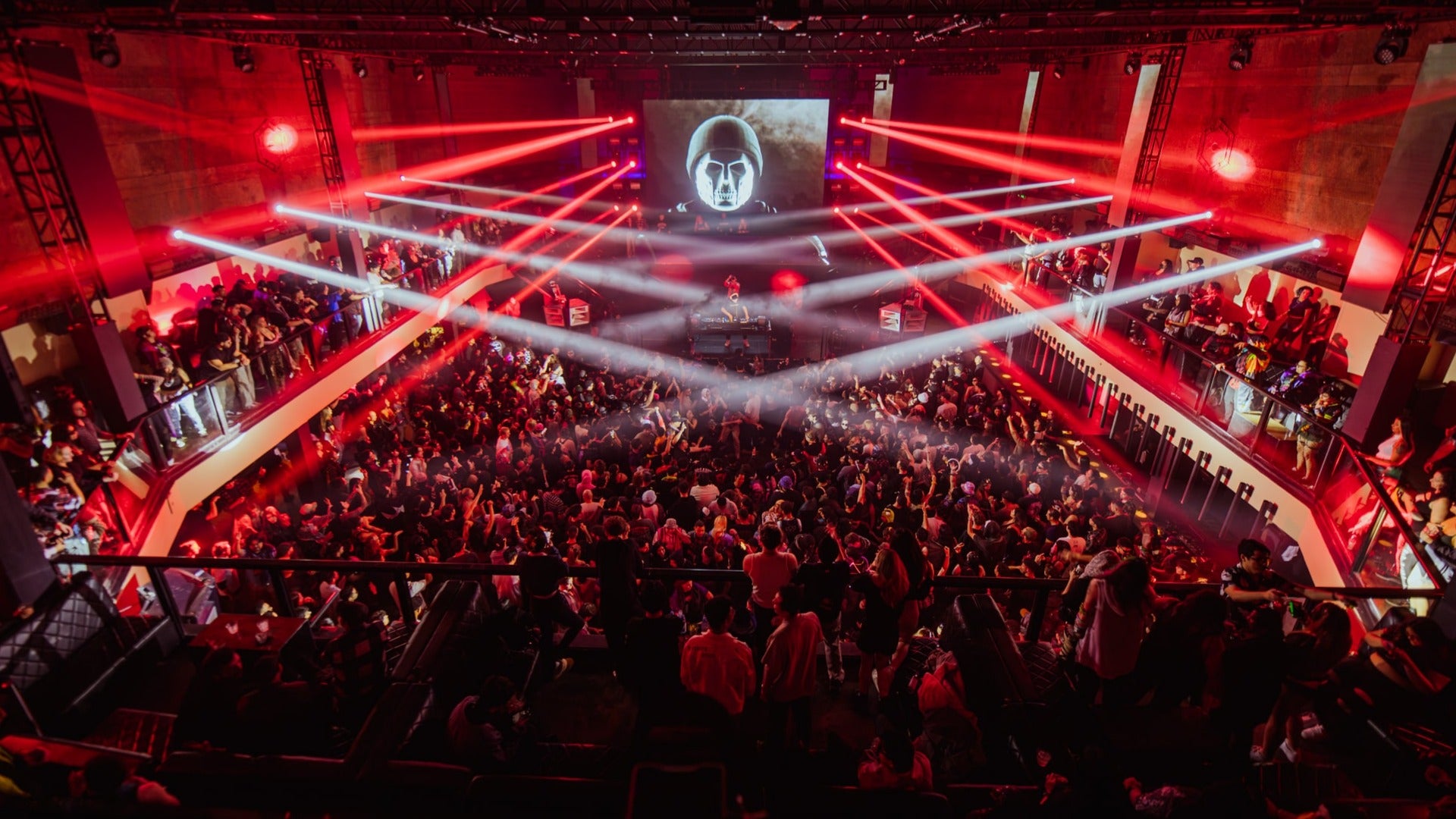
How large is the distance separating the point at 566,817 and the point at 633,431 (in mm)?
8406

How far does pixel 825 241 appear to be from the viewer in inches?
854

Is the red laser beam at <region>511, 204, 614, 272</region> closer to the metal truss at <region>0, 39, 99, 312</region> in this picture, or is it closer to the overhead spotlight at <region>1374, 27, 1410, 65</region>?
the metal truss at <region>0, 39, 99, 312</region>

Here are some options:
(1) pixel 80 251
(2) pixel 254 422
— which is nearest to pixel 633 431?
(2) pixel 254 422

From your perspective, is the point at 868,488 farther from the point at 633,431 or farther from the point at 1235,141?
the point at 1235,141

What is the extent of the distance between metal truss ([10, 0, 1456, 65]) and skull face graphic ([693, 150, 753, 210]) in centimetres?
405

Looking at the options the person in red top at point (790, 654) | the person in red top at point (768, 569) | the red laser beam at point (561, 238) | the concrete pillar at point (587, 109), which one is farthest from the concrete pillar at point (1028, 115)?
the person in red top at point (790, 654)

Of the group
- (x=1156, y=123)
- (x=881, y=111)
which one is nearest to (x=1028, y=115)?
(x=881, y=111)

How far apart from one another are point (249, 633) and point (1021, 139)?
20.3m

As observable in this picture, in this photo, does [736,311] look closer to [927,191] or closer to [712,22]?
[927,191]

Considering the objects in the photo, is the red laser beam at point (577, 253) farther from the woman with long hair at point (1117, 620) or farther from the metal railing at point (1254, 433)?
the woman with long hair at point (1117, 620)

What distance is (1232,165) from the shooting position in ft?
39.9

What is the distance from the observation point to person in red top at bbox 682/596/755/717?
3.21 m

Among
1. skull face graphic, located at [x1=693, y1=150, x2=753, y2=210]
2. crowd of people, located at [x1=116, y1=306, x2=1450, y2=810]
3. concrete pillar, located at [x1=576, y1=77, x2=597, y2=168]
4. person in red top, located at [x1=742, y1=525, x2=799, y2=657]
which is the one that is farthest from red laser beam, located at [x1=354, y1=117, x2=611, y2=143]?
person in red top, located at [x1=742, y1=525, x2=799, y2=657]

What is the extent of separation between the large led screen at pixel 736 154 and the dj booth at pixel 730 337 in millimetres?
4282
